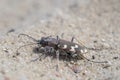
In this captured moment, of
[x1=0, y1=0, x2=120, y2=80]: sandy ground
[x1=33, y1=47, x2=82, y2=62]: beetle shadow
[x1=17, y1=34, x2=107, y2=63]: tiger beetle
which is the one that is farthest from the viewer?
[x1=33, y1=47, x2=82, y2=62]: beetle shadow

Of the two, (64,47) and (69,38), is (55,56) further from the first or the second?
(69,38)

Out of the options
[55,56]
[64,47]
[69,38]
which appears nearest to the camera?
[64,47]

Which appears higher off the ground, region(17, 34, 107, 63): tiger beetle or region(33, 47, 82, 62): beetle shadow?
region(17, 34, 107, 63): tiger beetle

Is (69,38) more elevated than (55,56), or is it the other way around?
(69,38)

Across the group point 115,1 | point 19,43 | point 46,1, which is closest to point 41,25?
point 19,43

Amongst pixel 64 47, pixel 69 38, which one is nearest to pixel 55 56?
pixel 64 47

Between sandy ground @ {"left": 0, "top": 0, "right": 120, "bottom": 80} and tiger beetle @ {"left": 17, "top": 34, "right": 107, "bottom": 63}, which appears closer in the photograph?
sandy ground @ {"left": 0, "top": 0, "right": 120, "bottom": 80}

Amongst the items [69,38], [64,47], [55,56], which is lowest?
[55,56]

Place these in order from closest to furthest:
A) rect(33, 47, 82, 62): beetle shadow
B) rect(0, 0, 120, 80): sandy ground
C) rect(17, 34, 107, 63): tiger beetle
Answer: rect(0, 0, 120, 80): sandy ground, rect(17, 34, 107, 63): tiger beetle, rect(33, 47, 82, 62): beetle shadow
